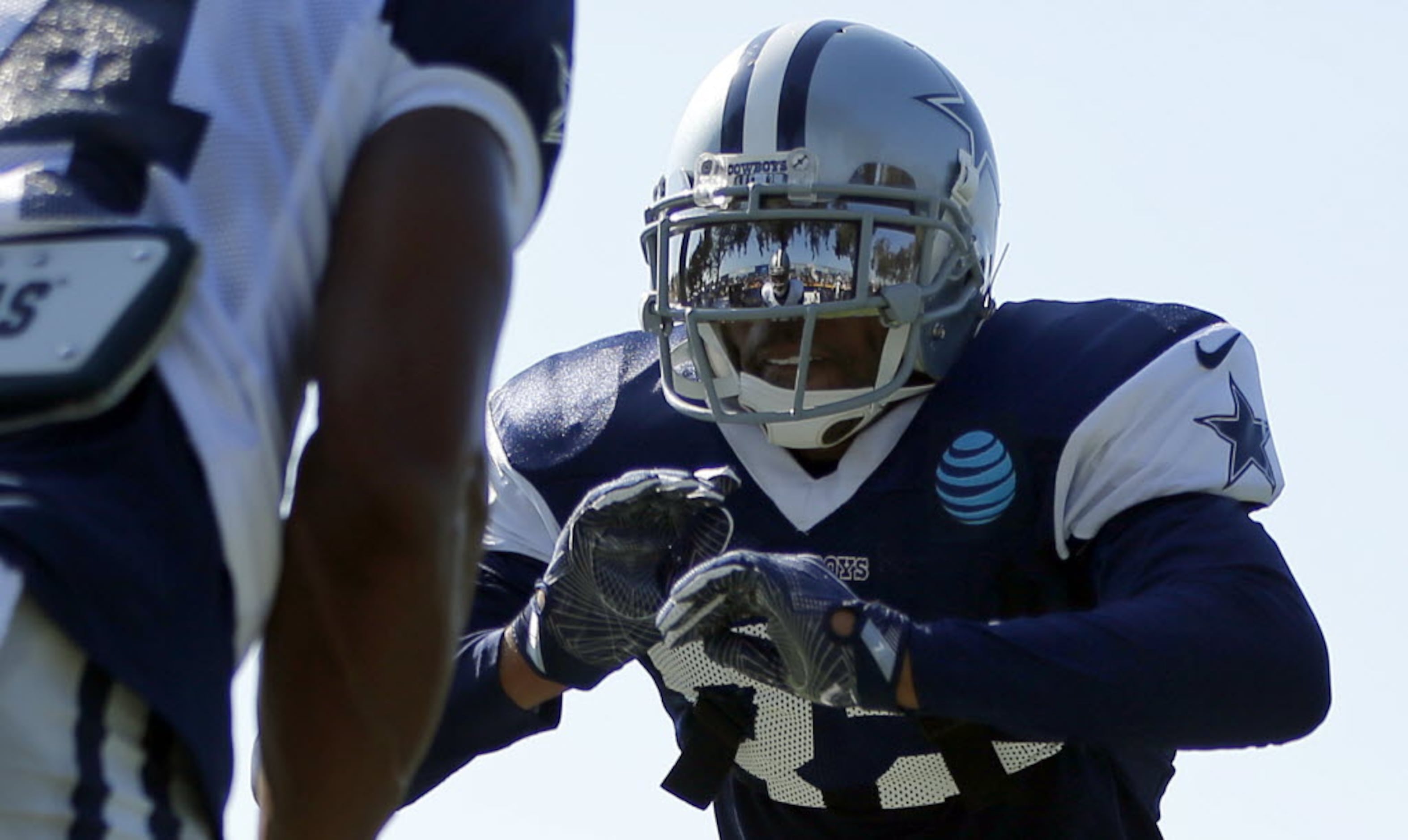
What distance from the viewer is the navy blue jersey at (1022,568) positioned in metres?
3.00

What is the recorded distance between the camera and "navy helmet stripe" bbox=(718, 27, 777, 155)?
3.56 meters

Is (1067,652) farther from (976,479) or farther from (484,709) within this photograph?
(484,709)

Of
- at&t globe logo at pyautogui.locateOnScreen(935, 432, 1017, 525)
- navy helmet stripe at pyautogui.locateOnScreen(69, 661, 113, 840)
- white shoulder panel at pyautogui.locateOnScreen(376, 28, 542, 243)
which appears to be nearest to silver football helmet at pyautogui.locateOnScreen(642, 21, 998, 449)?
at&t globe logo at pyautogui.locateOnScreen(935, 432, 1017, 525)

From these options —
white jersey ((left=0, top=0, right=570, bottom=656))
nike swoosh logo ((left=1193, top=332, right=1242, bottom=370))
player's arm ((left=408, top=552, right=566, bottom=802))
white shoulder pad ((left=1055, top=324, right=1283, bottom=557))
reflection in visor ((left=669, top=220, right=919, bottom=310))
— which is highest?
white jersey ((left=0, top=0, right=570, bottom=656))

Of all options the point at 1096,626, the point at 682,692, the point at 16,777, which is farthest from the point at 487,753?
the point at 16,777

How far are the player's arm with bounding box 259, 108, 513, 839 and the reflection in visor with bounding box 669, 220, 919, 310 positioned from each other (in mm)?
1727

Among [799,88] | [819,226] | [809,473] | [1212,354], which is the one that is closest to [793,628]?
[809,473]

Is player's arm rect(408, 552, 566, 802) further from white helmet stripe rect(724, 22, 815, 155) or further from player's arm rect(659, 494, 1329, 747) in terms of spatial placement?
white helmet stripe rect(724, 22, 815, 155)

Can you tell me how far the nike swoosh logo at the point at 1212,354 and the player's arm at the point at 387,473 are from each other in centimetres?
193

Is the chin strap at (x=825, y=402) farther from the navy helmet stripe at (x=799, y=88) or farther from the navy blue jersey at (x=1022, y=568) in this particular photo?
the navy helmet stripe at (x=799, y=88)

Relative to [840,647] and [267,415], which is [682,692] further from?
[267,415]

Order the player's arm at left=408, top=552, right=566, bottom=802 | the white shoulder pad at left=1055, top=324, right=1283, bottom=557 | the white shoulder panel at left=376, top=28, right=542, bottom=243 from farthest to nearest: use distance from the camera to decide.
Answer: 1. the player's arm at left=408, top=552, right=566, bottom=802
2. the white shoulder pad at left=1055, top=324, right=1283, bottom=557
3. the white shoulder panel at left=376, top=28, right=542, bottom=243

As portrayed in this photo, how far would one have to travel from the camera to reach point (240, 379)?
5.08 feet

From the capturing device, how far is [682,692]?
3.41 meters
